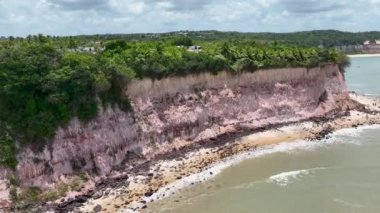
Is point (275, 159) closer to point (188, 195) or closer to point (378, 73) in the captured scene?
point (188, 195)

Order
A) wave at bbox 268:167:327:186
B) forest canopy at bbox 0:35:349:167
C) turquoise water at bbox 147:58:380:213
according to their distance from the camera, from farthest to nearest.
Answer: wave at bbox 268:167:327:186
forest canopy at bbox 0:35:349:167
turquoise water at bbox 147:58:380:213

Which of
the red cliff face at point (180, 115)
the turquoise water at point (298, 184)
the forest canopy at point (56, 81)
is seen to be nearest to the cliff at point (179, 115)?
the red cliff face at point (180, 115)

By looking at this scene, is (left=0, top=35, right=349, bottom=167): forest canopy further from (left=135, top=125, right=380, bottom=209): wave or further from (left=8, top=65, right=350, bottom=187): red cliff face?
(left=135, top=125, right=380, bottom=209): wave

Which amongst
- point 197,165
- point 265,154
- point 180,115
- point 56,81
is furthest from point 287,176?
point 56,81

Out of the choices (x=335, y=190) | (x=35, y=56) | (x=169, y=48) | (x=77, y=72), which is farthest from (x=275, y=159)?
(x=35, y=56)

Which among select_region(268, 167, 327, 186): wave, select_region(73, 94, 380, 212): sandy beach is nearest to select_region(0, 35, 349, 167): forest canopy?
select_region(73, 94, 380, 212): sandy beach

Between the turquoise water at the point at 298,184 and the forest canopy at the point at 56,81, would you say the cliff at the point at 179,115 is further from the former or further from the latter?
the turquoise water at the point at 298,184
